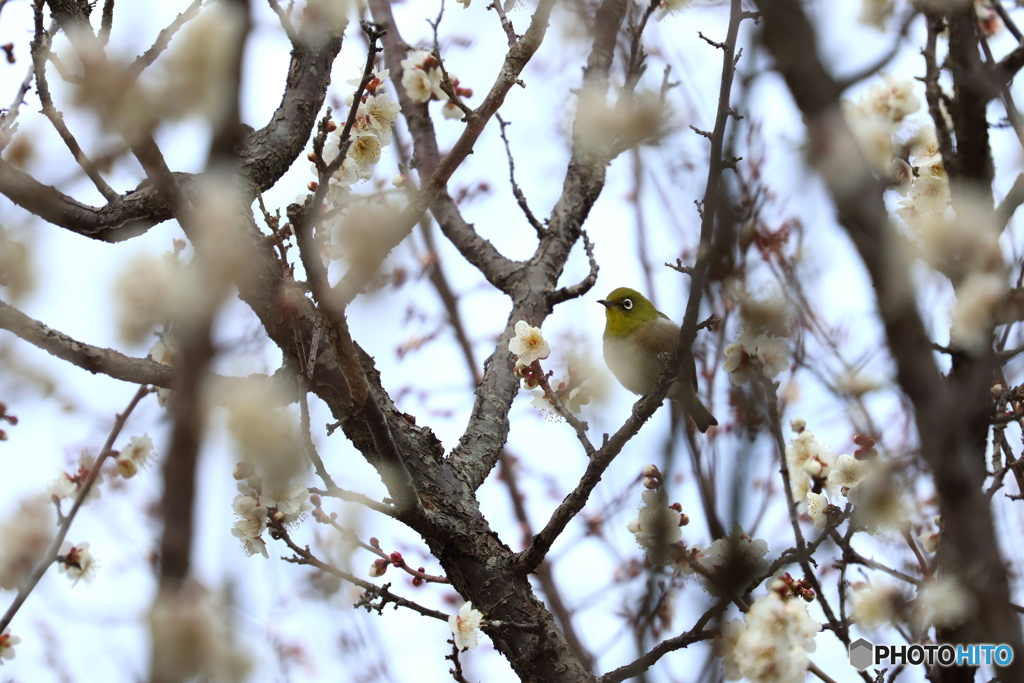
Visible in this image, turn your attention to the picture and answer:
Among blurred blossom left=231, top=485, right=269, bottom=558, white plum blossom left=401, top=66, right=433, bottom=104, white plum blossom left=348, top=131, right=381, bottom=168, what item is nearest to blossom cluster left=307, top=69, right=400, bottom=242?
white plum blossom left=348, top=131, right=381, bottom=168

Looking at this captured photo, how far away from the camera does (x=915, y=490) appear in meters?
1.76

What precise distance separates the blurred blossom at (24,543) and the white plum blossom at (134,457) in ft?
0.94

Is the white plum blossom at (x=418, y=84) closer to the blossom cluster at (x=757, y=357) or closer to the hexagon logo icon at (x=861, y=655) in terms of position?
the blossom cluster at (x=757, y=357)

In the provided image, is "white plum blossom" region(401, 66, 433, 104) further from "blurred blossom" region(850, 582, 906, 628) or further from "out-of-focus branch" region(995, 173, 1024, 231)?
"blurred blossom" region(850, 582, 906, 628)

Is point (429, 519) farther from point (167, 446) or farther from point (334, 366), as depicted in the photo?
point (167, 446)

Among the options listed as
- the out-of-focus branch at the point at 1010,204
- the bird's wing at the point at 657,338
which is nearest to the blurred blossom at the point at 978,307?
the out-of-focus branch at the point at 1010,204

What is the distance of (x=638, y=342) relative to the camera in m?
3.71

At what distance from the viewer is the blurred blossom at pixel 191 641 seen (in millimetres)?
735

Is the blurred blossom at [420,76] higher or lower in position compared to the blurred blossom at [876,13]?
higher

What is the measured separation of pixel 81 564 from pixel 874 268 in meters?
3.04

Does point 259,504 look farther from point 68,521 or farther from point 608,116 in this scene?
point 608,116

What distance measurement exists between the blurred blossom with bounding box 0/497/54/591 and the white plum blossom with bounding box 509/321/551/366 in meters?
1.83

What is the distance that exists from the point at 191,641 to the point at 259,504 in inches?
45.5

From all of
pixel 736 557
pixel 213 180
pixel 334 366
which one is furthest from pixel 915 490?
pixel 213 180
